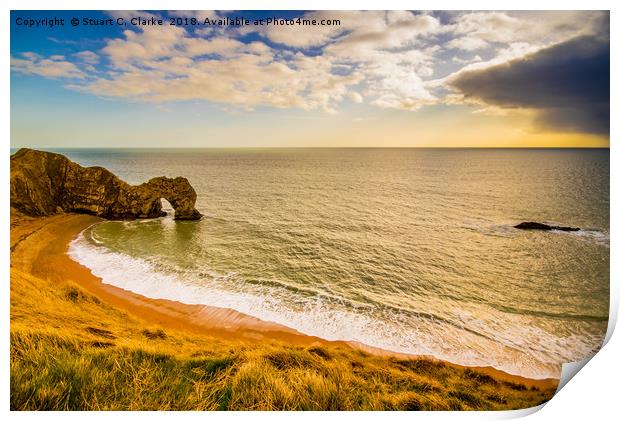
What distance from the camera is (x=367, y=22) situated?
5.49 meters

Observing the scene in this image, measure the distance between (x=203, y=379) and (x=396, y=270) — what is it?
7.34 metres

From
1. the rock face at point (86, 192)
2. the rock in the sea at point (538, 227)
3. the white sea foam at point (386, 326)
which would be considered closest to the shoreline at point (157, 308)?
the white sea foam at point (386, 326)

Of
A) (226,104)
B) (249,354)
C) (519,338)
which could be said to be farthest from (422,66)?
(249,354)

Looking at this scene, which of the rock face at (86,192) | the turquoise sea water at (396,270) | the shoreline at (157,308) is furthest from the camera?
the rock face at (86,192)

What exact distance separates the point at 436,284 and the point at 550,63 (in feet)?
A: 20.4

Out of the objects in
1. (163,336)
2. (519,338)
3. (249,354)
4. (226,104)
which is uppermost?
(226,104)

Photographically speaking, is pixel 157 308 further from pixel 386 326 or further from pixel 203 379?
pixel 386 326

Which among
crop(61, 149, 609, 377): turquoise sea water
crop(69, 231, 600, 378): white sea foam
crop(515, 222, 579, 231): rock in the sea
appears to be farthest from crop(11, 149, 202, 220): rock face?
crop(515, 222, 579, 231): rock in the sea

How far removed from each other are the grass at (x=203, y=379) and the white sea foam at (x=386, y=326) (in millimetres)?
944

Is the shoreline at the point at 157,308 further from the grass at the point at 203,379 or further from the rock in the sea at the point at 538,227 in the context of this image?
the rock in the sea at the point at 538,227

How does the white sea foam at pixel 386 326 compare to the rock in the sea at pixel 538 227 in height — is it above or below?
below

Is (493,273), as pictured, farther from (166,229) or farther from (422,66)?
(166,229)

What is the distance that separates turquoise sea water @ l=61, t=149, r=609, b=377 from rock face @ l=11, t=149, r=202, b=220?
0.99m

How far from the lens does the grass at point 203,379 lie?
3.75m
